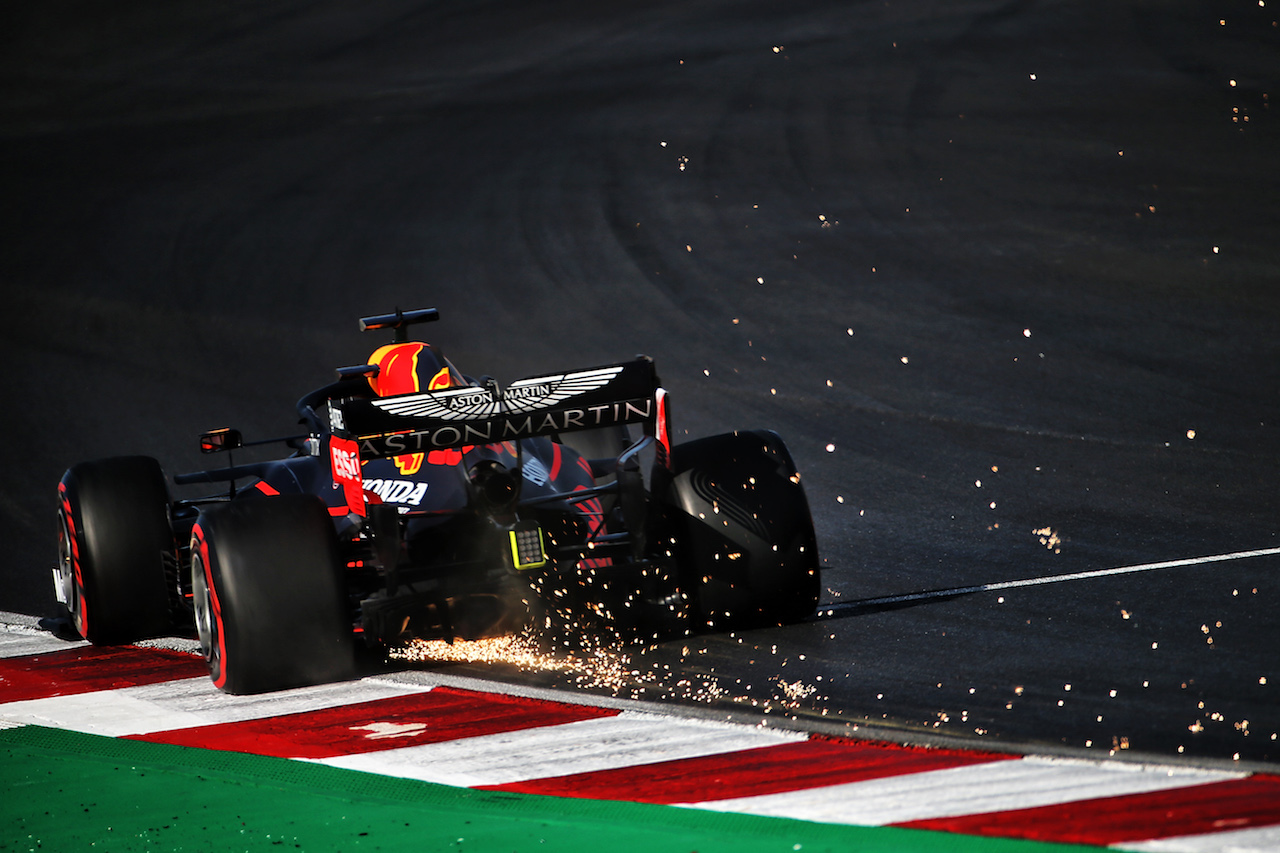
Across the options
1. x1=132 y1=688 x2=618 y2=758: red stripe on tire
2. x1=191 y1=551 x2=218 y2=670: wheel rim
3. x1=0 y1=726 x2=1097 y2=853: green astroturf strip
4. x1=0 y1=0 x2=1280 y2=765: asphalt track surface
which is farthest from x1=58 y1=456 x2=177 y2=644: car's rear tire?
x1=0 y1=726 x2=1097 y2=853: green astroturf strip

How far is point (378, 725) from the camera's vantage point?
5840mm

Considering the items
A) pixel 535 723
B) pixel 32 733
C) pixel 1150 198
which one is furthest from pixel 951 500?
pixel 1150 198

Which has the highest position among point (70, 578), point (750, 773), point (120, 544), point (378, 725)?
point (120, 544)

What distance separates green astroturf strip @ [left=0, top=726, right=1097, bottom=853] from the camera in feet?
14.1

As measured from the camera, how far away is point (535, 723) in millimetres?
5730

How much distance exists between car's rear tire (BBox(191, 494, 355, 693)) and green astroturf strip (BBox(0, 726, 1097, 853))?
1.92ft

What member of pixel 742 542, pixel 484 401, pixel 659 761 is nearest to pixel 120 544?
pixel 484 401

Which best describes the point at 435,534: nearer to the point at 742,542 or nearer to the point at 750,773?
the point at 742,542

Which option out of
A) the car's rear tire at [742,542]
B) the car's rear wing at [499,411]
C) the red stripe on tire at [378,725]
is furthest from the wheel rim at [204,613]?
the car's rear tire at [742,542]

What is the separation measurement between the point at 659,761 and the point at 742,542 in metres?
1.84

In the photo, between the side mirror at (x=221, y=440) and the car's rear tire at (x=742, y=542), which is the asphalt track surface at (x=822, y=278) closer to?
the car's rear tire at (x=742, y=542)

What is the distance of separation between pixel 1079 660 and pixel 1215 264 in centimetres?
917

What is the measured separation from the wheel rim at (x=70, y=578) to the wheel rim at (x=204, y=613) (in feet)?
3.48

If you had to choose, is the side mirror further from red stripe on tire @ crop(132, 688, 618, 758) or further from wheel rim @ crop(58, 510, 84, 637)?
red stripe on tire @ crop(132, 688, 618, 758)
